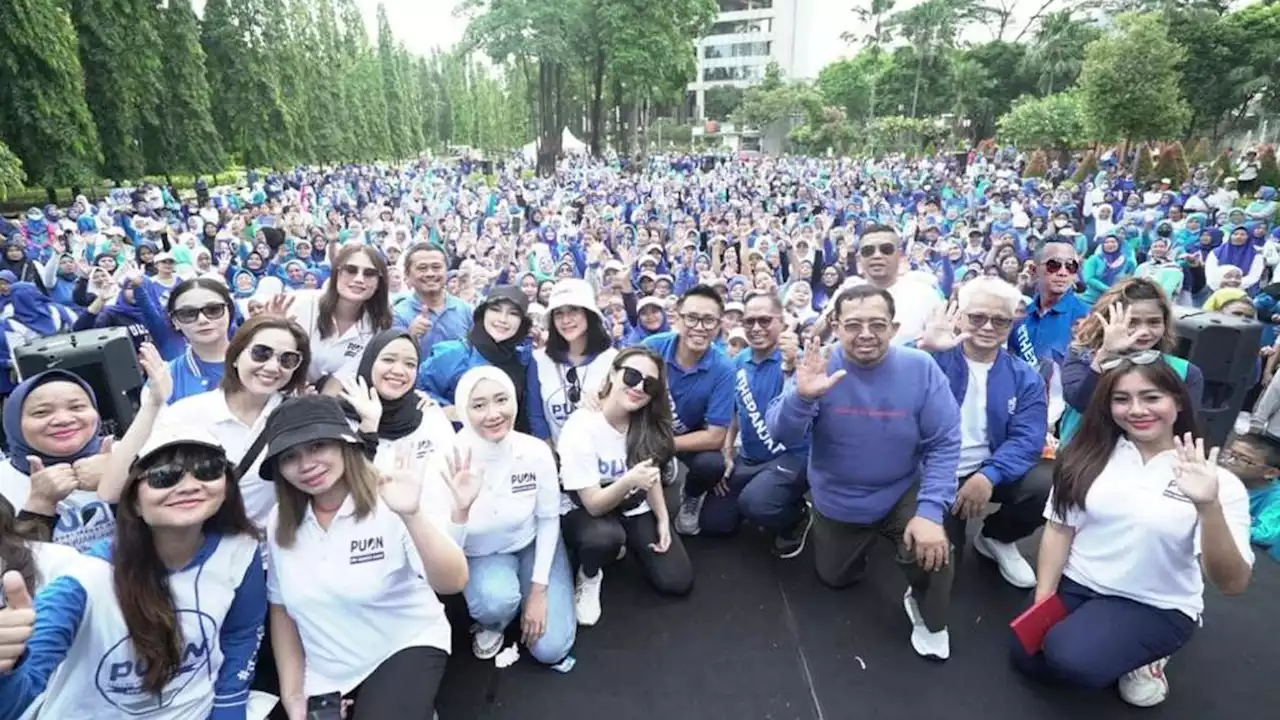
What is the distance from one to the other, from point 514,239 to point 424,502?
33.9 ft

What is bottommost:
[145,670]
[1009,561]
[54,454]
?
[1009,561]

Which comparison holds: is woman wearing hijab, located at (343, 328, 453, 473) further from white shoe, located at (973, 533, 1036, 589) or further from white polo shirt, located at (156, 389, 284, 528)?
white shoe, located at (973, 533, 1036, 589)

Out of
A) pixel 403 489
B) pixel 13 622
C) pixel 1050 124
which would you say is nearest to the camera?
pixel 13 622

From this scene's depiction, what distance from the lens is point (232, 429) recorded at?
9.19 feet

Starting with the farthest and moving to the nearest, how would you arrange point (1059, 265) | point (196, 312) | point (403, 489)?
point (1059, 265)
point (196, 312)
point (403, 489)

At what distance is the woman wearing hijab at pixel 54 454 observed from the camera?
7.30 feet

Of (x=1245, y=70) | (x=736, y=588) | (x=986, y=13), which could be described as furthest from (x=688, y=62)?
(x=736, y=588)

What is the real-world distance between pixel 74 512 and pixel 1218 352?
540 centimetres

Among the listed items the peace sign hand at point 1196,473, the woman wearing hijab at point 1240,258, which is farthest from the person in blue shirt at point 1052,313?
the woman wearing hijab at point 1240,258

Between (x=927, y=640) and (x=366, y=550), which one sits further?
(x=927, y=640)

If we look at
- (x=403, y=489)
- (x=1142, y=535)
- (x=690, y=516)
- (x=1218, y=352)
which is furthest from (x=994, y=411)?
(x=403, y=489)

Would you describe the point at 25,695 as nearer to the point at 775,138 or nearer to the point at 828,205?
the point at 828,205

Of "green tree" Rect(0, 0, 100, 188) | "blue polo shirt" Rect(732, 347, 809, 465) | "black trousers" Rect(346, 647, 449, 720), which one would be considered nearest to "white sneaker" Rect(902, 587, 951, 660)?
"blue polo shirt" Rect(732, 347, 809, 465)

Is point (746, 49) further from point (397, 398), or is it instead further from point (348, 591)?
point (348, 591)
